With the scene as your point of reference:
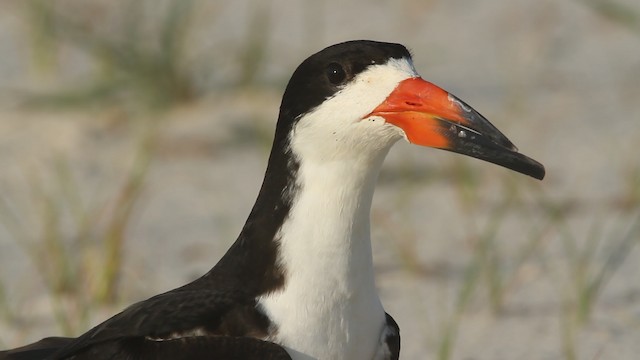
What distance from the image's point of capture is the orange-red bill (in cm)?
302

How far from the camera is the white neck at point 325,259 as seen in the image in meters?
3.05

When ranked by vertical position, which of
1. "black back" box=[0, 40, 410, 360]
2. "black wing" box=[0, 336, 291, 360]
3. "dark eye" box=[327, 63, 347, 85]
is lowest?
"black wing" box=[0, 336, 291, 360]

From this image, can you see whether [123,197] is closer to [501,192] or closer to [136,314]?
→ [501,192]

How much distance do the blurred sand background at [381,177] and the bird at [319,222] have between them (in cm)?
68

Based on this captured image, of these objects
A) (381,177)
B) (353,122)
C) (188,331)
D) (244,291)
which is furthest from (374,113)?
(381,177)

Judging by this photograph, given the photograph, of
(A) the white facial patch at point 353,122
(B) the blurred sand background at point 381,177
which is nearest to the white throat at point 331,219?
(A) the white facial patch at point 353,122

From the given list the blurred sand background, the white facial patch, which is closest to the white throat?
the white facial patch

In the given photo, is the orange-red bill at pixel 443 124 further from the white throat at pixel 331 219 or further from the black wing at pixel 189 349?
the black wing at pixel 189 349

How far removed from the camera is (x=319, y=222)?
10.1 ft

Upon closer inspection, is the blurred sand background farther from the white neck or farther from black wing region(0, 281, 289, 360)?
black wing region(0, 281, 289, 360)

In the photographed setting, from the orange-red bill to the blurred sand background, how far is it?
2.61ft

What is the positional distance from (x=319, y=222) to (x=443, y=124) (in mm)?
331

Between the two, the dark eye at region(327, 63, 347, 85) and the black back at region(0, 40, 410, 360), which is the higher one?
the dark eye at region(327, 63, 347, 85)

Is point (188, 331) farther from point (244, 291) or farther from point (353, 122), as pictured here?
point (353, 122)
